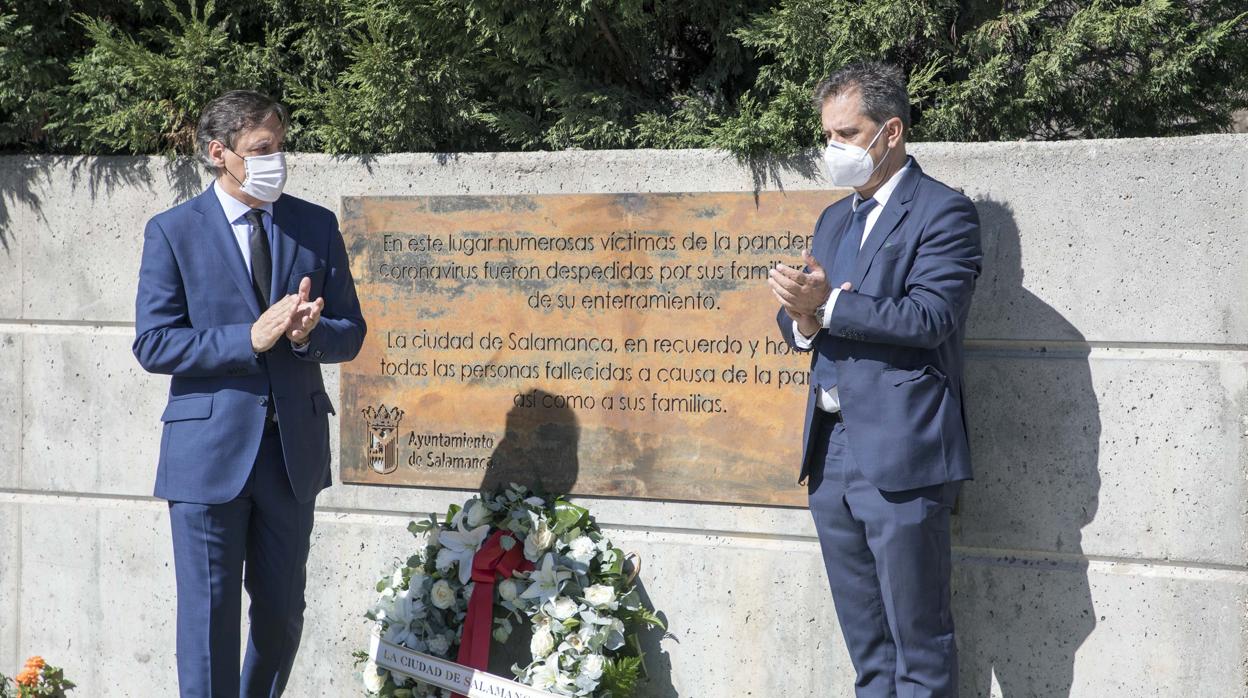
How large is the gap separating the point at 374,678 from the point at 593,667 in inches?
30.9

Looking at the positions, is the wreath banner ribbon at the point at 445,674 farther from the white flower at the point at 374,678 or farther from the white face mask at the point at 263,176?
the white face mask at the point at 263,176

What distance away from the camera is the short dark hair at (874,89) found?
10.0ft

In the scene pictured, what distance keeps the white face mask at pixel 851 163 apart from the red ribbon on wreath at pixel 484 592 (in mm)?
1632

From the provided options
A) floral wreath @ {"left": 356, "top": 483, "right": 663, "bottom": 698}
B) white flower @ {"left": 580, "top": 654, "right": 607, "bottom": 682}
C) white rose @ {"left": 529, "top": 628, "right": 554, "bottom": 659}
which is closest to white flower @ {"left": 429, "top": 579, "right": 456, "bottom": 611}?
floral wreath @ {"left": 356, "top": 483, "right": 663, "bottom": 698}

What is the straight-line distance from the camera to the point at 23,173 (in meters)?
4.54

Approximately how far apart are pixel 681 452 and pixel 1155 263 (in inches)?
59.9

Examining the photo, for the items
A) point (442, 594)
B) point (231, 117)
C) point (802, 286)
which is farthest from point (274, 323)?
point (802, 286)

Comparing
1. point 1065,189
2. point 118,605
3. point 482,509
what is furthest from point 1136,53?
point 118,605

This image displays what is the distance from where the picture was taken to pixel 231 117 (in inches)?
127

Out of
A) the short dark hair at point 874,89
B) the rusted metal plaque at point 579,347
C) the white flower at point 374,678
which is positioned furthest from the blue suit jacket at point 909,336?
the white flower at point 374,678

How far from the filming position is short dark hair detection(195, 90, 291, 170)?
10.6 feet

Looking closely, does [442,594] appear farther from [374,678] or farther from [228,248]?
[228,248]

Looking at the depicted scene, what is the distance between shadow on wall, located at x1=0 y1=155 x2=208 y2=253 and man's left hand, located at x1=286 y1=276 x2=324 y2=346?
4.99ft

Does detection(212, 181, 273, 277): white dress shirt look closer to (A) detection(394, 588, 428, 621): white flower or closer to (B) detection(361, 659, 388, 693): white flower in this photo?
(A) detection(394, 588, 428, 621): white flower
